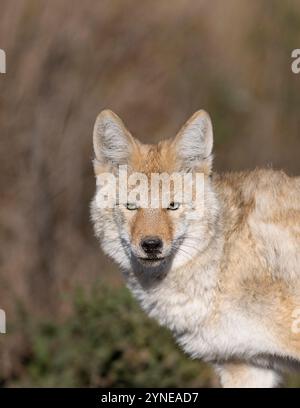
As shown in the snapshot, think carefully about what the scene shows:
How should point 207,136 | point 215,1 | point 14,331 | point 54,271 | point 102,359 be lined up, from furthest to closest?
point 215,1 → point 54,271 → point 14,331 → point 102,359 → point 207,136

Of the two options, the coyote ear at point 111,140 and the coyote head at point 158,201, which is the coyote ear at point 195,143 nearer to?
the coyote head at point 158,201

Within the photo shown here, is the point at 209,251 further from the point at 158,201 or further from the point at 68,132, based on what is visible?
the point at 68,132

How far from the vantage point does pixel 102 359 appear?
10.3 meters

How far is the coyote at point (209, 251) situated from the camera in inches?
258

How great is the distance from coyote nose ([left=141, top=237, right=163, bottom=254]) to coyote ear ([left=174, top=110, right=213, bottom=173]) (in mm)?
705

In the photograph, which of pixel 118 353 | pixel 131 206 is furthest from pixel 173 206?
pixel 118 353

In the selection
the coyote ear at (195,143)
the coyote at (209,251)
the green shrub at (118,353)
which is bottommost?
the green shrub at (118,353)

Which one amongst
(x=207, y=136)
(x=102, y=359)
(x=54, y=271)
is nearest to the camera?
(x=207, y=136)

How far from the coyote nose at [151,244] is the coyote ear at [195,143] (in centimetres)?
71

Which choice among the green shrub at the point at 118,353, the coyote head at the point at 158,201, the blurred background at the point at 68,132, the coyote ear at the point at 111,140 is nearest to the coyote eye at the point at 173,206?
the coyote head at the point at 158,201

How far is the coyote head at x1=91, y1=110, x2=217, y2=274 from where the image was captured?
663cm

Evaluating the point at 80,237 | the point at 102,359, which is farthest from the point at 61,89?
the point at 102,359

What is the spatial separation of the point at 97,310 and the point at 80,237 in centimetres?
302

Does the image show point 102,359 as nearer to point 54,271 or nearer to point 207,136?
point 54,271
